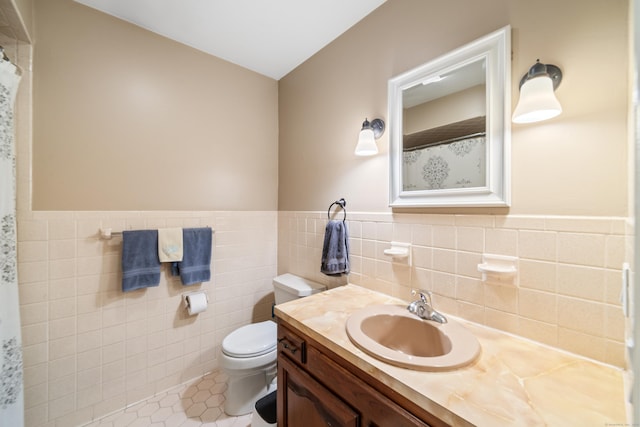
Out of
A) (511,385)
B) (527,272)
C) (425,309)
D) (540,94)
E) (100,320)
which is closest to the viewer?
(511,385)

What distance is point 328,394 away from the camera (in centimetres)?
85

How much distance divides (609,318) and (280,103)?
2284 mm

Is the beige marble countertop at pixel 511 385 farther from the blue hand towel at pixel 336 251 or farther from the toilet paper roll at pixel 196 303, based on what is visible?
the toilet paper roll at pixel 196 303

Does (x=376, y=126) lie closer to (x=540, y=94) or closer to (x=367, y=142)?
(x=367, y=142)

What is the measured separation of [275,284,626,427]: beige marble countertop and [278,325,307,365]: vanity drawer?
112 mm

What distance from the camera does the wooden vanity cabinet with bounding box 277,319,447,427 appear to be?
665 millimetres

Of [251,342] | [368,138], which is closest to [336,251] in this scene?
[368,138]

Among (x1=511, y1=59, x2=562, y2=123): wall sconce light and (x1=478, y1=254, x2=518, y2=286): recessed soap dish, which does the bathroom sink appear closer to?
(x1=478, y1=254, x2=518, y2=286): recessed soap dish

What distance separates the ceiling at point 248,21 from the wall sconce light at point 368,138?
0.68 m

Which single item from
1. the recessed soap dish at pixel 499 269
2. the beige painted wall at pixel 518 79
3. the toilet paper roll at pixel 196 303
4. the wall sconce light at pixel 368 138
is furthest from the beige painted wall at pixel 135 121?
the recessed soap dish at pixel 499 269

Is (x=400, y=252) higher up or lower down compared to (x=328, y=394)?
higher up

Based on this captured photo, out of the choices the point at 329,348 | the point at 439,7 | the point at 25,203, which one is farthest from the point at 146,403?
the point at 439,7

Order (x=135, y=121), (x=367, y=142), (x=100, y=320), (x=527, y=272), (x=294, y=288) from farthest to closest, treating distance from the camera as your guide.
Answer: (x=294, y=288) → (x=135, y=121) → (x=100, y=320) → (x=367, y=142) → (x=527, y=272)

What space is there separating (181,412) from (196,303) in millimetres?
634
